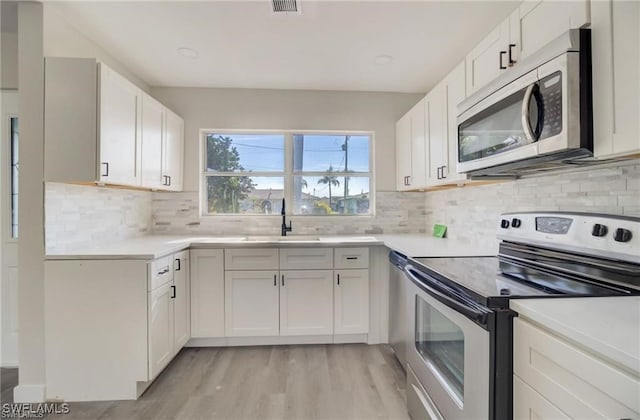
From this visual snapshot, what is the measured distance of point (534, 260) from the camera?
1.43m

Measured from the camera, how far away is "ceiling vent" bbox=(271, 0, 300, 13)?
177cm

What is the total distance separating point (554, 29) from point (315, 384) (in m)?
2.33

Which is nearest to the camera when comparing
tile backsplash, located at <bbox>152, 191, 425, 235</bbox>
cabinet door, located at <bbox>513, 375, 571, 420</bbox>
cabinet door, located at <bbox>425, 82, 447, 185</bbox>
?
cabinet door, located at <bbox>513, 375, 571, 420</bbox>

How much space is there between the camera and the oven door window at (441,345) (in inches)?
46.9

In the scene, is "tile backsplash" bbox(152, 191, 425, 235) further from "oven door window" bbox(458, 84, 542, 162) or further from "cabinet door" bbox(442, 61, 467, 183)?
Result: "oven door window" bbox(458, 84, 542, 162)

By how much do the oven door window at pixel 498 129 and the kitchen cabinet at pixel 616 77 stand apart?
18 centimetres

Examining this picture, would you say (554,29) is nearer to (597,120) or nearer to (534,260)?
(597,120)

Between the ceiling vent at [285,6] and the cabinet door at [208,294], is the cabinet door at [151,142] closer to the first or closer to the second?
the cabinet door at [208,294]

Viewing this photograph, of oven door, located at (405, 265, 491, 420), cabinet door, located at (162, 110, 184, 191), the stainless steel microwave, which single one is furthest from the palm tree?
the stainless steel microwave

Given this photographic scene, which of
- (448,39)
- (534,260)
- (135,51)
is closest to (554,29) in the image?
(534,260)

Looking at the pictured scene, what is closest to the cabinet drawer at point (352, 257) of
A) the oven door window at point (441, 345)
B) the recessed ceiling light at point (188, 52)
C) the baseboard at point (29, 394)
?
the oven door window at point (441, 345)

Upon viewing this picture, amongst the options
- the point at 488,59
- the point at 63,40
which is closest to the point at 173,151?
the point at 63,40

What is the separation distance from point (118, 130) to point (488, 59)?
7.75 feet

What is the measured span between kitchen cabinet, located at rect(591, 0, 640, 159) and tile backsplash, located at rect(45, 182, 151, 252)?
111 inches
